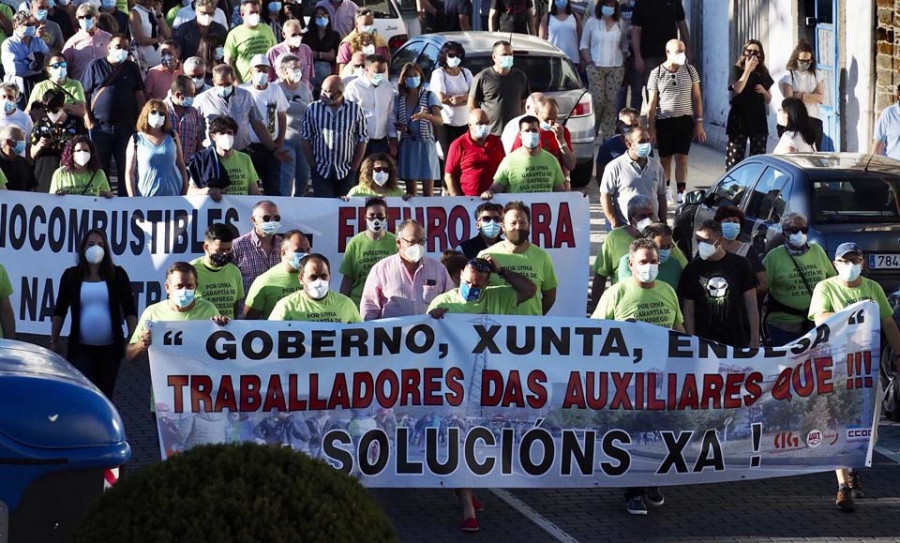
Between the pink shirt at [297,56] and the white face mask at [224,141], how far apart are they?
4.20m

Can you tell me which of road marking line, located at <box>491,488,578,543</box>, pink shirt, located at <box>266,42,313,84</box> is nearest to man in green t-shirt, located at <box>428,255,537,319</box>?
road marking line, located at <box>491,488,578,543</box>

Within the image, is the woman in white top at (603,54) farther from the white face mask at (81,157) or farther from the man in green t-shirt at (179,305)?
the man in green t-shirt at (179,305)

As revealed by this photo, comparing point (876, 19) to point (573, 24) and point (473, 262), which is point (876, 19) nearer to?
point (573, 24)

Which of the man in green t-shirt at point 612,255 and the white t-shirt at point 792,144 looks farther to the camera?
the white t-shirt at point 792,144

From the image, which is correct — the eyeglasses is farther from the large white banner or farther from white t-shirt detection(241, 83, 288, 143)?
white t-shirt detection(241, 83, 288, 143)

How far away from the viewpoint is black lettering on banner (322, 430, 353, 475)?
10.3 meters

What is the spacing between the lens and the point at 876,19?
2103 cm

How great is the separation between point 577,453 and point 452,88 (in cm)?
876

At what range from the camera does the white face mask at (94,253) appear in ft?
37.7

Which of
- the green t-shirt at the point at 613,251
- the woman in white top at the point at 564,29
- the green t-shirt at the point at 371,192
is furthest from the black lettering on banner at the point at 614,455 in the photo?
the woman in white top at the point at 564,29

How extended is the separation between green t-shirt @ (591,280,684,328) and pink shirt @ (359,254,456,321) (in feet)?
4.27

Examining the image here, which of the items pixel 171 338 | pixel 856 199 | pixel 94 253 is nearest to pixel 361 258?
pixel 94 253

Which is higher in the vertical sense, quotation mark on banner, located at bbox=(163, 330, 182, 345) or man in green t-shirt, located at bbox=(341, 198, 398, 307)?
man in green t-shirt, located at bbox=(341, 198, 398, 307)

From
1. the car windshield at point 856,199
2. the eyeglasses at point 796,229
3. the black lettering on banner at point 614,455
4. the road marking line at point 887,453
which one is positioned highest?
the car windshield at point 856,199
